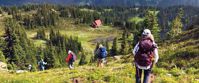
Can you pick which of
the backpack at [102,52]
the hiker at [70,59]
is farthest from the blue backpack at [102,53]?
the hiker at [70,59]

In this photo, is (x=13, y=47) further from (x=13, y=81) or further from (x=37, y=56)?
(x=13, y=81)

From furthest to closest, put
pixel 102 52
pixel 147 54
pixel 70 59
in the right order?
pixel 70 59
pixel 102 52
pixel 147 54

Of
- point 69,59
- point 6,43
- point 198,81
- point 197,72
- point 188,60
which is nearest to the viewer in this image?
point 198,81

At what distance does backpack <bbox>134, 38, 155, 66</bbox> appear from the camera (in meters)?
13.2

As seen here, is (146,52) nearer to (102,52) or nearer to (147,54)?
(147,54)

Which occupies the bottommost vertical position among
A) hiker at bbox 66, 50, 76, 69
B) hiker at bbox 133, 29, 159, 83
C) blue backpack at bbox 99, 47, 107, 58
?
hiker at bbox 66, 50, 76, 69

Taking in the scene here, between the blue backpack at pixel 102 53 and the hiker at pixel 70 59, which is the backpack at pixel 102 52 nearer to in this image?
the blue backpack at pixel 102 53

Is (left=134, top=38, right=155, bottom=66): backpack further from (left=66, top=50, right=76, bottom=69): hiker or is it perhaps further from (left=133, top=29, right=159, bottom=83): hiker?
(left=66, top=50, right=76, bottom=69): hiker

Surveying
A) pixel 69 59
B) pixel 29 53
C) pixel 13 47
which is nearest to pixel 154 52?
pixel 69 59

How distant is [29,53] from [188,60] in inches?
5267

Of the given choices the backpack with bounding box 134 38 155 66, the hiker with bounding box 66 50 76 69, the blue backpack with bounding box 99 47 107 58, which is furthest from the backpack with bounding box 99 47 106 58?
the backpack with bounding box 134 38 155 66

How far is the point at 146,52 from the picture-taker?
43.7 feet

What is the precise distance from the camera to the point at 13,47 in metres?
127

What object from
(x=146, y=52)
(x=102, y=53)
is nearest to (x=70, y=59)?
(x=102, y=53)
